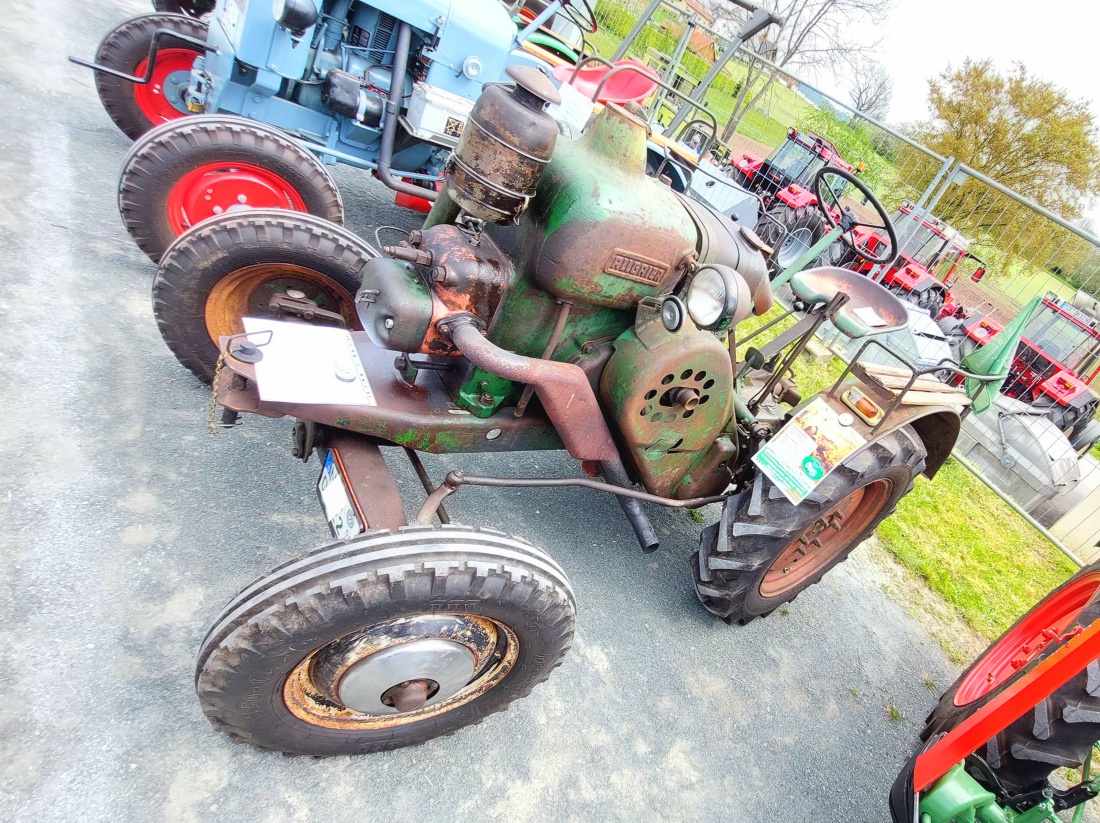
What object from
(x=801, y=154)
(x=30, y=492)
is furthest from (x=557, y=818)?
(x=801, y=154)

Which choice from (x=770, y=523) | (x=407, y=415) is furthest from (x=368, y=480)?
(x=770, y=523)

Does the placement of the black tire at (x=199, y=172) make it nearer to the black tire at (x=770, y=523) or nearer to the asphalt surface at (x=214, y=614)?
the asphalt surface at (x=214, y=614)

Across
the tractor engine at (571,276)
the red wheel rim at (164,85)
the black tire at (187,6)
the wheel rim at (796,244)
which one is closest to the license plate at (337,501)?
the tractor engine at (571,276)

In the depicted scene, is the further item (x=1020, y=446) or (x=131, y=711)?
(x=1020, y=446)

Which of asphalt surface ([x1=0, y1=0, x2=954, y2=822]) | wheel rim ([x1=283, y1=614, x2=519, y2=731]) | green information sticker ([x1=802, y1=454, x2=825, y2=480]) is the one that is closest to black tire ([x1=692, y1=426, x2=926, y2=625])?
green information sticker ([x1=802, y1=454, x2=825, y2=480])

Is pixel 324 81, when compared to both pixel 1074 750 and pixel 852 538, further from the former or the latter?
pixel 1074 750

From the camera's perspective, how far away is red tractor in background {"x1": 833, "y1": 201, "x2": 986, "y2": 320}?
351 inches

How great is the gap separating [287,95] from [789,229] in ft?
21.6

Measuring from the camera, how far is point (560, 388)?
206cm

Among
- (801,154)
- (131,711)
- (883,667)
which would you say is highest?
(801,154)

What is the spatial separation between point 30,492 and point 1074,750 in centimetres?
365

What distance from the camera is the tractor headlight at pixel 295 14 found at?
320 cm

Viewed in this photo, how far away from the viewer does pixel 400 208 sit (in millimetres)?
5379

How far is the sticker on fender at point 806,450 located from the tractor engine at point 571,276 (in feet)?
0.86
